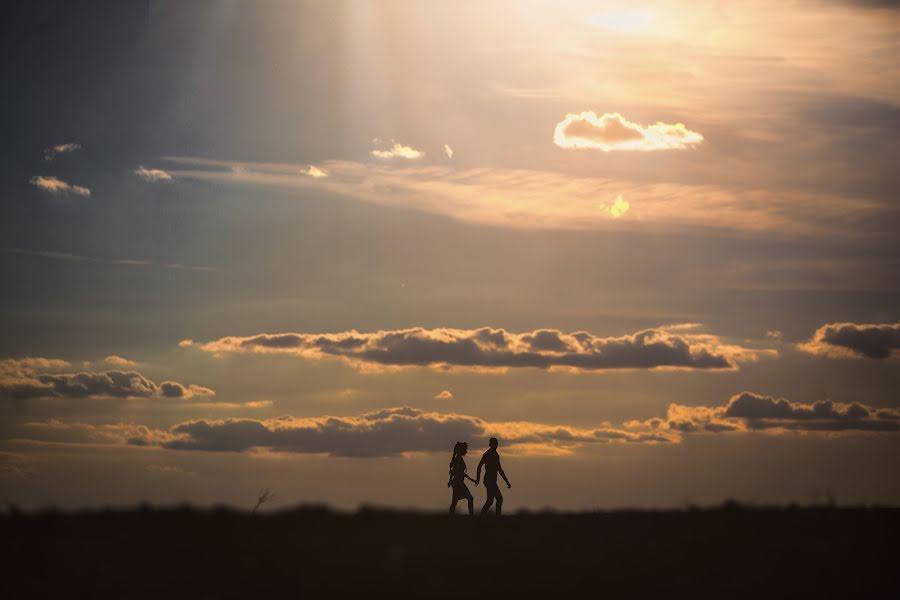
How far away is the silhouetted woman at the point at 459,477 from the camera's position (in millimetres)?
32531

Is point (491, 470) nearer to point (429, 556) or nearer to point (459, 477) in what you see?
point (459, 477)

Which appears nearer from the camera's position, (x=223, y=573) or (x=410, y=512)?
(x=223, y=573)

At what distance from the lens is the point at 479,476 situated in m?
32.6

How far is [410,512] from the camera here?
106ft

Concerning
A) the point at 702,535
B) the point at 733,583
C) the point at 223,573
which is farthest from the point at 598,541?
the point at 223,573

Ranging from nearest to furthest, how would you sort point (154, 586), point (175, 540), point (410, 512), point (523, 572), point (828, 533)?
1. point (154, 586)
2. point (523, 572)
3. point (175, 540)
4. point (828, 533)
5. point (410, 512)

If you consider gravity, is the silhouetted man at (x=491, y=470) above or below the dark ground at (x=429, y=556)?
above

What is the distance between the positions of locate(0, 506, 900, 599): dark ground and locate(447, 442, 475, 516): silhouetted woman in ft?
5.96

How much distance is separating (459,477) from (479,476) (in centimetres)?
52

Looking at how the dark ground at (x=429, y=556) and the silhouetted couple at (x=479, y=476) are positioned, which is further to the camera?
the silhouetted couple at (x=479, y=476)

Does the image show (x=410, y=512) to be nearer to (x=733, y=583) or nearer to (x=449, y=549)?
(x=449, y=549)

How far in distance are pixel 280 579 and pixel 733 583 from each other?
26.8 ft

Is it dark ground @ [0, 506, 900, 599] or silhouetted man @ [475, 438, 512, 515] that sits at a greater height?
silhouetted man @ [475, 438, 512, 515]

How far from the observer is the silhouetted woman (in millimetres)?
32531
